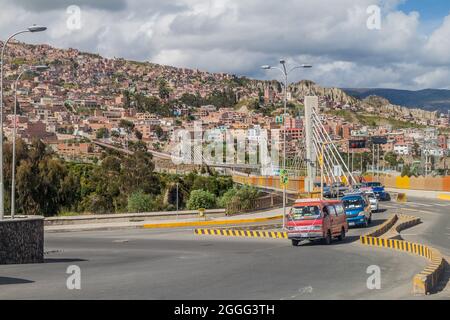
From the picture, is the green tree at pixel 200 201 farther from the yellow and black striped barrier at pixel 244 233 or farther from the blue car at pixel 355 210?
the blue car at pixel 355 210

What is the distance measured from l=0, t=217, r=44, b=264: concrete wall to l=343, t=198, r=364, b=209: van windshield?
18.0 meters

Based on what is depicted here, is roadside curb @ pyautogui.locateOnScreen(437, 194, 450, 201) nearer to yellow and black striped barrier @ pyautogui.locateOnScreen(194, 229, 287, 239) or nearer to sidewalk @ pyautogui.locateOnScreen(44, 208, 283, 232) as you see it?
sidewalk @ pyautogui.locateOnScreen(44, 208, 283, 232)

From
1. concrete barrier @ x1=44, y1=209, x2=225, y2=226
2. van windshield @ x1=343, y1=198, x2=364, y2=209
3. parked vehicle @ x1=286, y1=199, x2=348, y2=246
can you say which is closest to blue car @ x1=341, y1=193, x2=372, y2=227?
van windshield @ x1=343, y1=198, x2=364, y2=209

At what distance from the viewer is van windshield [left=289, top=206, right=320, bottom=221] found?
2728 centimetres

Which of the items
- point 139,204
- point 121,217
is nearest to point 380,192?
point 139,204

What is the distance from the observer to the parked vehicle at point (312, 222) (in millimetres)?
27125

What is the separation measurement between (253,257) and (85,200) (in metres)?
40.4

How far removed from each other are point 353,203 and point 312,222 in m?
9.77

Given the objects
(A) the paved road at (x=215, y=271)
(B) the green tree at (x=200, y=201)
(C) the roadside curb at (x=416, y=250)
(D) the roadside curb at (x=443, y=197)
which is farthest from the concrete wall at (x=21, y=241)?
(D) the roadside curb at (x=443, y=197)

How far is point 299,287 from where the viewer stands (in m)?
15.4

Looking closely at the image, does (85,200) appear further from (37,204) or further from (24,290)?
(24,290)

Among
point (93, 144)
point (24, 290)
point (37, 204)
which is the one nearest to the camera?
point (24, 290)

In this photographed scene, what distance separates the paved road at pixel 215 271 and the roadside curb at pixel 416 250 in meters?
0.38
